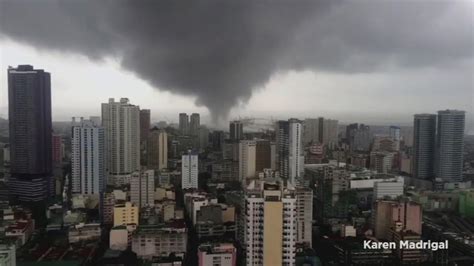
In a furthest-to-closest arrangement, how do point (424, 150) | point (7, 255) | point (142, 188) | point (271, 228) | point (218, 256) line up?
point (142, 188), point (424, 150), point (218, 256), point (7, 255), point (271, 228)

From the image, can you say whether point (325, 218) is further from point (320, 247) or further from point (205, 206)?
point (205, 206)

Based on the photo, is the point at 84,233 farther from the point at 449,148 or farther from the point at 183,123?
the point at 449,148

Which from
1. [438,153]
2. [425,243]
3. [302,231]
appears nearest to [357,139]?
[438,153]

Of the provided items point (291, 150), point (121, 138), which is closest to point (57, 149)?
point (121, 138)

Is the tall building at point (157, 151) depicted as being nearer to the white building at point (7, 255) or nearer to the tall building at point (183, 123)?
the tall building at point (183, 123)

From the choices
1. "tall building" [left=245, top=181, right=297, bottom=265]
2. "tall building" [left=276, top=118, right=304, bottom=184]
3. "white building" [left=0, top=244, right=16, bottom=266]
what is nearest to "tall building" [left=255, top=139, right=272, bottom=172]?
"tall building" [left=276, top=118, right=304, bottom=184]

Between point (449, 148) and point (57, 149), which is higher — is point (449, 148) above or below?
above

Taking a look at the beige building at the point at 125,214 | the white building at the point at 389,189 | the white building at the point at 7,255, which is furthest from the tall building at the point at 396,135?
the white building at the point at 7,255
